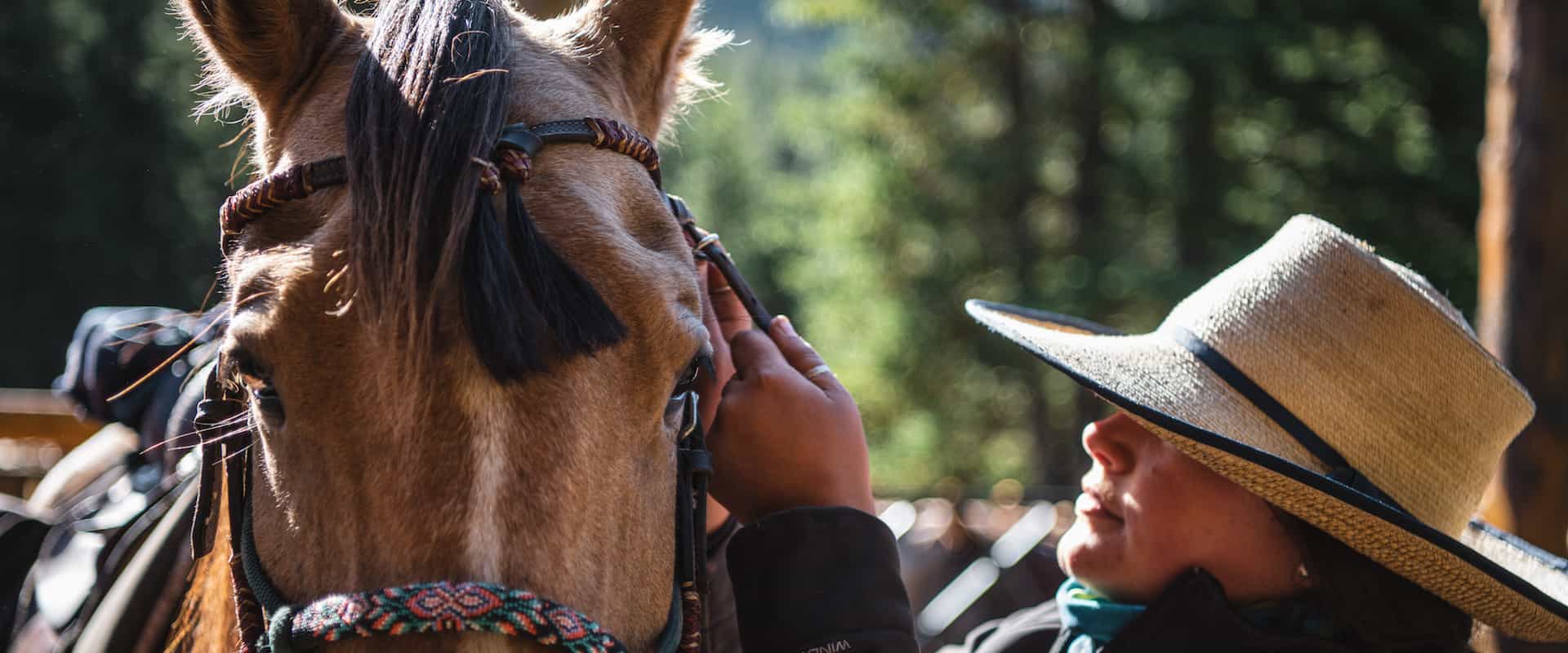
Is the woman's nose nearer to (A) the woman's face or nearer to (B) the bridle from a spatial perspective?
(A) the woman's face

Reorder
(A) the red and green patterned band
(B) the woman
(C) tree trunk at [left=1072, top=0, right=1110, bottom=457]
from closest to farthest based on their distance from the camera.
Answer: (A) the red and green patterned band → (B) the woman → (C) tree trunk at [left=1072, top=0, right=1110, bottom=457]

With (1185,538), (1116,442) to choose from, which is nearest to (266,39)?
(1116,442)

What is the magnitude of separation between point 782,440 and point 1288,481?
0.91m

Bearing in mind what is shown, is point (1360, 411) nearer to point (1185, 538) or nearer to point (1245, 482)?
point (1245, 482)

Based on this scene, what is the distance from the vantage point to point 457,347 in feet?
4.79

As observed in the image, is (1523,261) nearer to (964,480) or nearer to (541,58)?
(541,58)

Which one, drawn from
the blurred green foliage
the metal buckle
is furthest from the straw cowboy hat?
the blurred green foliage

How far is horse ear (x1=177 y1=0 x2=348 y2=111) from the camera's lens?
1880 millimetres

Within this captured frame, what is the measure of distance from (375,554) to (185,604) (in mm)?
1019

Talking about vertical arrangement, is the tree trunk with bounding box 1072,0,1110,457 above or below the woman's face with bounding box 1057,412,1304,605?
below

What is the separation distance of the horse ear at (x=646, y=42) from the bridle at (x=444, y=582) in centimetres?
21

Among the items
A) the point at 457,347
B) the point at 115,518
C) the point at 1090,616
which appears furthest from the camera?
the point at 115,518

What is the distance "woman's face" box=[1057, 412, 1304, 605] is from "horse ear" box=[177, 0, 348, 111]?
1766mm

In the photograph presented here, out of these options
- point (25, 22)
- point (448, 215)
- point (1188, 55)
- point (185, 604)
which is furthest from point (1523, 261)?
point (25, 22)
